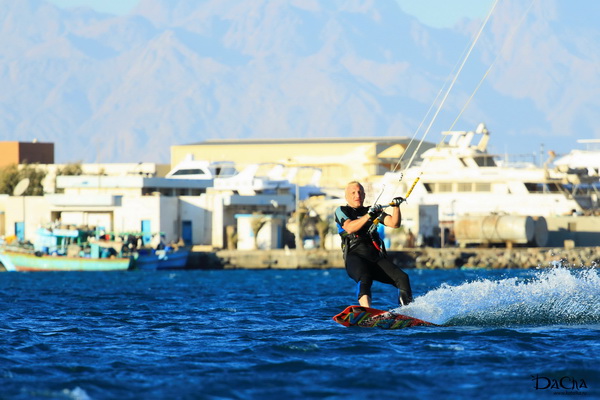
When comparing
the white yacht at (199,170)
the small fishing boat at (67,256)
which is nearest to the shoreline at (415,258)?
the small fishing boat at (67,256)

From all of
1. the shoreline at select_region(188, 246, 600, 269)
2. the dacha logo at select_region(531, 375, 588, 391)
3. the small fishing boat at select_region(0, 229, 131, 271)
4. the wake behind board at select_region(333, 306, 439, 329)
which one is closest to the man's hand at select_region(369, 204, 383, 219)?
the wake behind board at select_region(333, 306, 439, 329)

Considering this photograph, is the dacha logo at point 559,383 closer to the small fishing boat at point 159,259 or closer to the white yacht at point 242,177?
the small fishing boat at point 159,259

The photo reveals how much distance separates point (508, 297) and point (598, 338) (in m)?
2.94

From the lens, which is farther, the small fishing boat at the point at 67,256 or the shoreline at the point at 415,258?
the shoreline at the point at 415,258

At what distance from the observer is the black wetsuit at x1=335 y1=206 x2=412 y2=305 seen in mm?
14758

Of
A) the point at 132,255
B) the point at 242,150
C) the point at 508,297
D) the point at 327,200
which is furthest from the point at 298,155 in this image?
the point at 508,297

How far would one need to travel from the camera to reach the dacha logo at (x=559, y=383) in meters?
10.3

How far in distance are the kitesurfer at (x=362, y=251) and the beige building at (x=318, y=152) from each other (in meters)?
71.5

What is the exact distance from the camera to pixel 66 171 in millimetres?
80500

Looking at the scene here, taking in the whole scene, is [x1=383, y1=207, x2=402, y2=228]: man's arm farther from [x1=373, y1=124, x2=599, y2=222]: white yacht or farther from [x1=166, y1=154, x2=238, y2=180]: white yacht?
[x1=166, y1=154, x2=238, y2=180]: white yacht

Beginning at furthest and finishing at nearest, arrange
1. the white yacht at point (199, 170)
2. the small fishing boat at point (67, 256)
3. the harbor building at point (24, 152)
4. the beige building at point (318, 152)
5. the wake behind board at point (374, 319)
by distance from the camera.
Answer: the harbor building at point (24, 152) < the beige building at point (318, 152) < the white yacht at point (199, 170) < the small fishing boat at point (67, 256) < the wake behind board at point (374, 319)

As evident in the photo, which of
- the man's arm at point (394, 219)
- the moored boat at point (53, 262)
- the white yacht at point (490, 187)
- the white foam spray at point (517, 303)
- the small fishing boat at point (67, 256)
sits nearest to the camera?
the man's arm at point (394, 219)

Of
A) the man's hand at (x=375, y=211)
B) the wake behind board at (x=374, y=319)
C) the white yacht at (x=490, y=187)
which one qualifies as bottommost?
the wake behind board at (x=374, y=319)

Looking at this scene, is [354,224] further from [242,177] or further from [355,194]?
[242,177]
